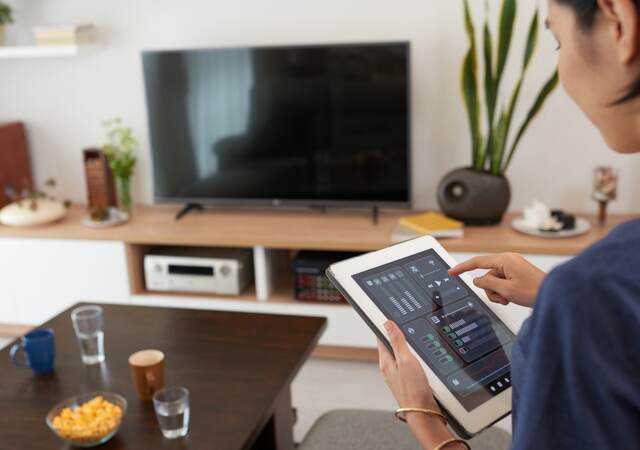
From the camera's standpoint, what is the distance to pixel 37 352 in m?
1.76

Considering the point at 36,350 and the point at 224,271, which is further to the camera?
the point at 224,271

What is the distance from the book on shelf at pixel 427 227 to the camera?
9.39 ft

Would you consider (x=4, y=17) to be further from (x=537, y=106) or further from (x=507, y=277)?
(x=507, y=277)

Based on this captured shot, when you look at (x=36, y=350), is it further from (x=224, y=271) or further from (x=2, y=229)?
(x=2, y=229)

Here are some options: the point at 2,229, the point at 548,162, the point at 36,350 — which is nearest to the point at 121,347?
the point at 36,350

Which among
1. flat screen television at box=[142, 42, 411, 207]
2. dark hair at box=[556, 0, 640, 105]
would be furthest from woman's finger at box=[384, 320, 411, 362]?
flat screen television at box=[142, 42, 411, 207]

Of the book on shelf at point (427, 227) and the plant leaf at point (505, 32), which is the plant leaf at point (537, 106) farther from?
A: the book on shelf at point (427, 227)

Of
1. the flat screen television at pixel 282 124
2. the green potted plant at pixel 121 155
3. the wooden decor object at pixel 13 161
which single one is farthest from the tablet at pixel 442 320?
the wooden decor object at pixel 13 161

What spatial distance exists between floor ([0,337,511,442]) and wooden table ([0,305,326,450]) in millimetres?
698

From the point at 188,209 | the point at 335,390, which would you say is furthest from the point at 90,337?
the point at 188,209

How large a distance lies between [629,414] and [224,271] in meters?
2.50

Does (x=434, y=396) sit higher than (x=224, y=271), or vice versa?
(x=434, y=396)

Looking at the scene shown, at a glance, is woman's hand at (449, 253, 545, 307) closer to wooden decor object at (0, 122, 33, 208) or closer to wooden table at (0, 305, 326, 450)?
wooden table at (0, 305, 326, 450)

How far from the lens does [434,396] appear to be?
1064 millimetres
